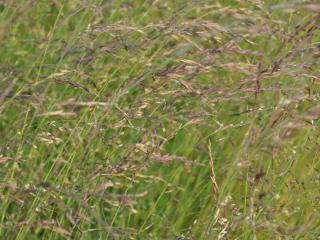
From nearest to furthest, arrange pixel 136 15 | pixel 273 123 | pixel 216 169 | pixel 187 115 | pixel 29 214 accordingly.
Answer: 1. pixel 273 123
2. pixel 29 214
3. pixel 187 115
4. pixel 216 169
5. pixel 136 15

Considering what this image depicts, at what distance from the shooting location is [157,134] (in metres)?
2.51

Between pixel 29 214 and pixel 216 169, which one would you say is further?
pixel 216 169

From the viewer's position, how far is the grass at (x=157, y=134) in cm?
198

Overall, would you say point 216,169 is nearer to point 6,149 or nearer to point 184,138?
point 184,138

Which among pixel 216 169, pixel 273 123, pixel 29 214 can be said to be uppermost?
pixel 273 123

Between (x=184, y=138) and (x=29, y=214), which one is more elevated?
(x=29, y=214)

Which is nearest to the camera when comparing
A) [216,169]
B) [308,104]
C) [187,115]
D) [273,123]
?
[273,123]

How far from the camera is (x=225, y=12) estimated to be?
7.58 feet

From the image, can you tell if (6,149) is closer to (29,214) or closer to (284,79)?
(29,214)

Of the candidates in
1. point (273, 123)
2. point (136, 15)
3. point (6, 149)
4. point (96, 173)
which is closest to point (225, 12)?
point (273, 123)

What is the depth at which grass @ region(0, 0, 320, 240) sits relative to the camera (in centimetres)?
198

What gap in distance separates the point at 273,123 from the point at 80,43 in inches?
29.2

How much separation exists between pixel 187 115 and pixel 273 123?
1.45ft

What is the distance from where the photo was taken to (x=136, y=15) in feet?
10.8
